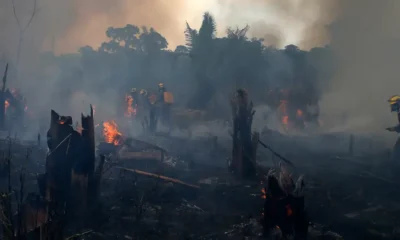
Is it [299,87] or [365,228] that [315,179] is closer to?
[365,228]

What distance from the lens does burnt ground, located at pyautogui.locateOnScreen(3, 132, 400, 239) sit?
11602mm

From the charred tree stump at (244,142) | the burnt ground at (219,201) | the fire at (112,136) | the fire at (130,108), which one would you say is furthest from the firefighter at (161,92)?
the charred tree stump at (244,142)

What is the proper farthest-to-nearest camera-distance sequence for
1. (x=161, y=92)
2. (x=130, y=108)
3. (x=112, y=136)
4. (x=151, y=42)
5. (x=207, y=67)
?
(x=151, y=42) → (x=207, y=67) → (x=130, y=108) → (x=161, y=92) → (x=112, y=136)

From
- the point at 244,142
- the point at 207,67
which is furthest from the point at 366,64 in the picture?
the point at 244,142

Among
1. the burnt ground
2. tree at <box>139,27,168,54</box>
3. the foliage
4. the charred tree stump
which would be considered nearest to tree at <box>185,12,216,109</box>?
the foliage

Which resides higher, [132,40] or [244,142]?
[132,40]

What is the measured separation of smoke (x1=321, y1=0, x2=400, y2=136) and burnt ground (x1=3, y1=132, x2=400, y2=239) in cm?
3031

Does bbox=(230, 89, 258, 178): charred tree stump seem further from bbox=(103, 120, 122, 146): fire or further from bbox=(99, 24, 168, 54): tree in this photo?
bbox=(99, 24, 168, 54): tree

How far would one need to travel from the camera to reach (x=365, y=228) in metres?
11.9

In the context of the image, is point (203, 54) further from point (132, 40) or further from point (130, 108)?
point (132, 40)

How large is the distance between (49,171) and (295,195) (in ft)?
26.2

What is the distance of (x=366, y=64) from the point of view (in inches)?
2111

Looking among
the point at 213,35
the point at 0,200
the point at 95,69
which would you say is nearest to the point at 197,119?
the point at 213,35

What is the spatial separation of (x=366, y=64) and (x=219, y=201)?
153ft
